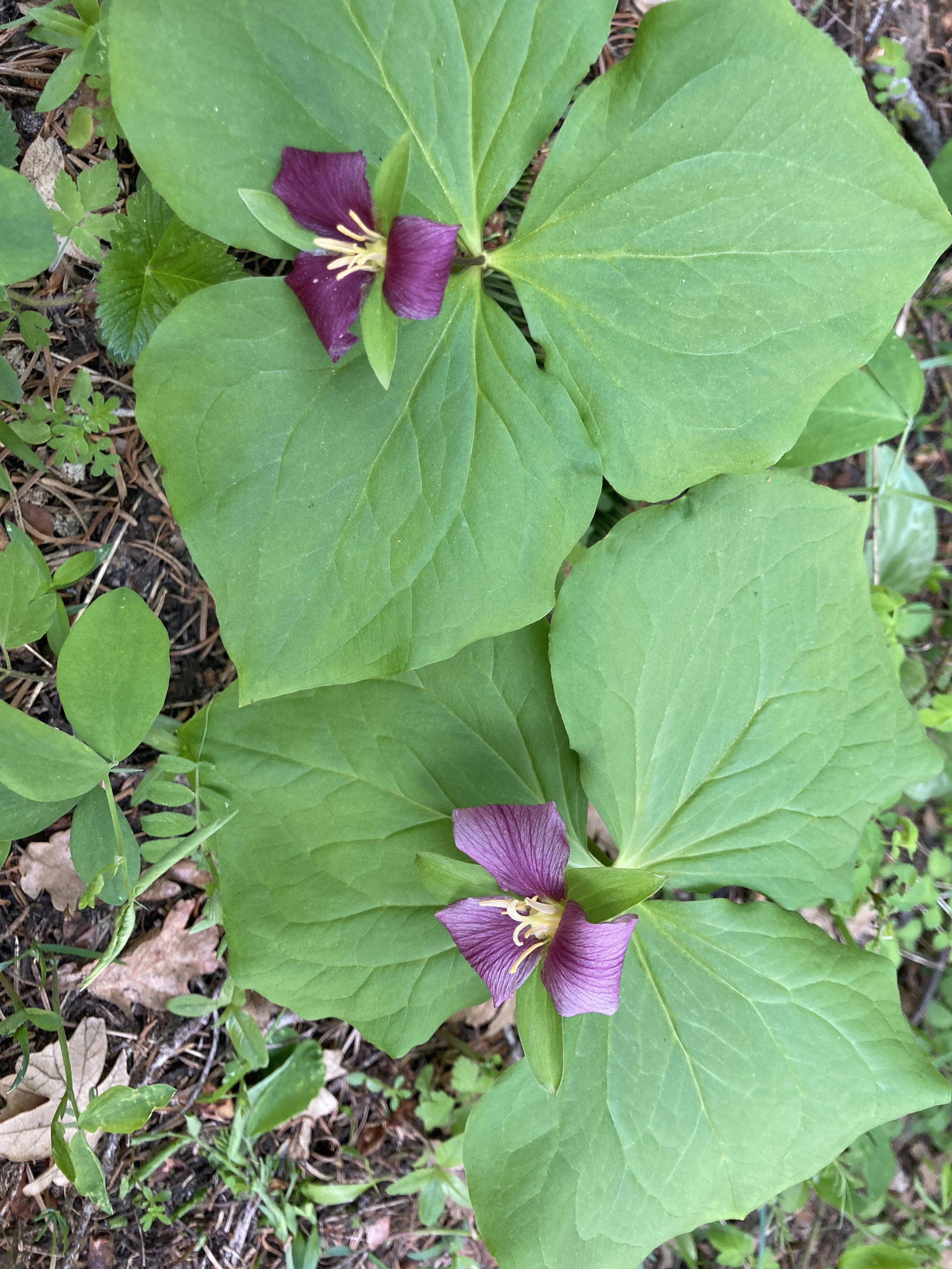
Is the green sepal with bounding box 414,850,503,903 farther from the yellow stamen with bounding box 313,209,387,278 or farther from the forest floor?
the yellow stamen with bounding box 313,209,387,278

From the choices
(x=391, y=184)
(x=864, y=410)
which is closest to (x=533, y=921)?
(x=391, y=184)

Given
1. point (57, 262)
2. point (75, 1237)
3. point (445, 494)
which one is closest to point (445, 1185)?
point (75, 1237)

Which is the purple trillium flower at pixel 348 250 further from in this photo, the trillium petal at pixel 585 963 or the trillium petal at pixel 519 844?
the trillium petal at pixel 585 963

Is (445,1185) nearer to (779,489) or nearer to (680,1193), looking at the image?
(680,1193)

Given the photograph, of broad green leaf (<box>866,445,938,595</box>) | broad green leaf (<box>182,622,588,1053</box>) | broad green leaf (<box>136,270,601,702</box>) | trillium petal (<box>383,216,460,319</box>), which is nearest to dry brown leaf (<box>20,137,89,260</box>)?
broad green leaf (<box>136,270,601,702</box>)

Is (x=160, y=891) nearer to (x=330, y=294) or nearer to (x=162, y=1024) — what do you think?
(x=162, y=1024)

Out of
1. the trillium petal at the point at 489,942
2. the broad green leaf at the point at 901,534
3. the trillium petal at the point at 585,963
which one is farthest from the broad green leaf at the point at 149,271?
the broad green leaf at the point at 901,534
